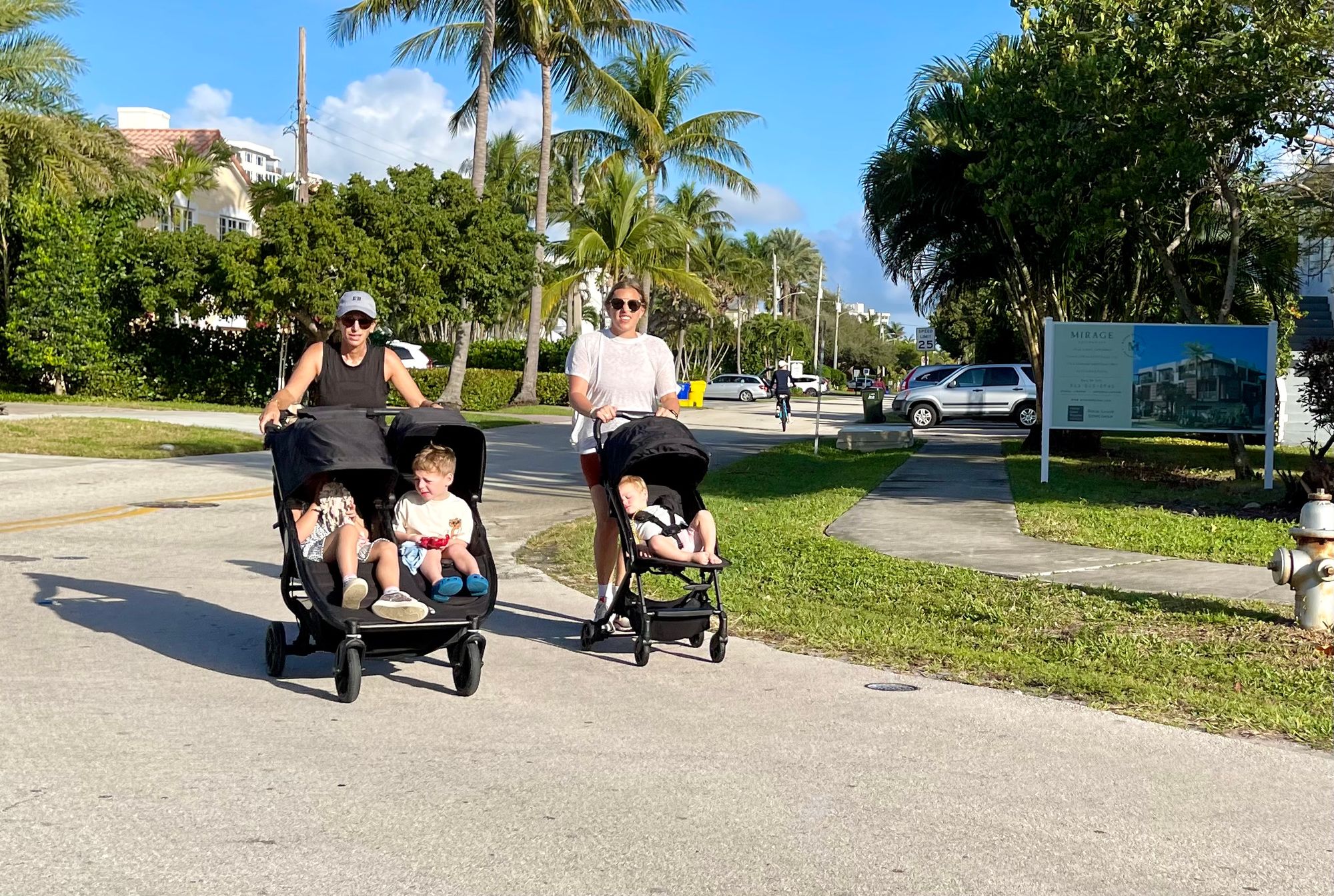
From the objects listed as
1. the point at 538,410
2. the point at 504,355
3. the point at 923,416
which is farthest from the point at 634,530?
the point at 504,355

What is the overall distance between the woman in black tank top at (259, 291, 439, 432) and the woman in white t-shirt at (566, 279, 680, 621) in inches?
36.9

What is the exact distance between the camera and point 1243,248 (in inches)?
904

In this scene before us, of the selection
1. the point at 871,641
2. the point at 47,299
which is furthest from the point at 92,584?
the point at 47,299

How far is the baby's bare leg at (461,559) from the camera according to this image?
6.64m

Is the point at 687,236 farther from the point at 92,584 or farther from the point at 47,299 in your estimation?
the point at 92,584

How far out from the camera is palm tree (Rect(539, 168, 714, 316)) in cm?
4503

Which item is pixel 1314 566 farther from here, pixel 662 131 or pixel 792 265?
pixel 792 265

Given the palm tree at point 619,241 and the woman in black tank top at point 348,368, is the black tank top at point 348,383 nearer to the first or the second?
the woman in black tank top at point 348,368

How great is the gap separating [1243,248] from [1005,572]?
15.3 metres

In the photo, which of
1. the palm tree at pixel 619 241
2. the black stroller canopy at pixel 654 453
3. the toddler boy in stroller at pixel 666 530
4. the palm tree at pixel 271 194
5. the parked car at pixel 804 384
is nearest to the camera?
the black stroller canopy at pixel 654 453

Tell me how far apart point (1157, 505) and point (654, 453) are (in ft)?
30.4

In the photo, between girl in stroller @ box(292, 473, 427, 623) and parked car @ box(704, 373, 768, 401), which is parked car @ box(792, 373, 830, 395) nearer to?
parked car @ box(704, 373, 768, 401)

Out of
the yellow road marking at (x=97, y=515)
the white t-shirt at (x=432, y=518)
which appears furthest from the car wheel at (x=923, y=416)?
the white t-shirt at (x=432, y=518)

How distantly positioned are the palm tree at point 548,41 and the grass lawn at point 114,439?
1734 cm
